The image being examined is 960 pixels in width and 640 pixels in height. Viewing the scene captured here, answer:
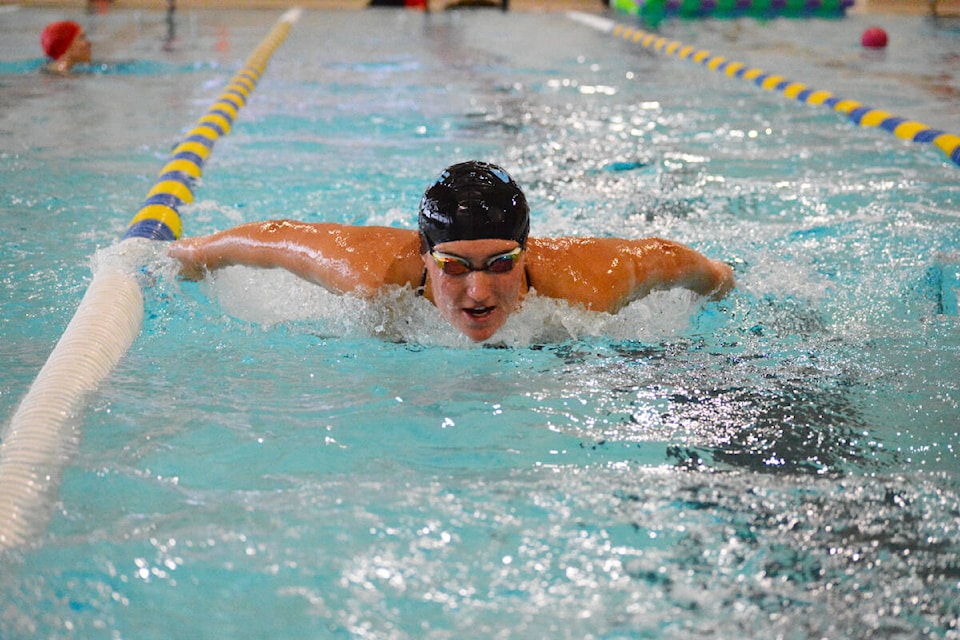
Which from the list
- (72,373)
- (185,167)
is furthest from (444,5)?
(72,373)

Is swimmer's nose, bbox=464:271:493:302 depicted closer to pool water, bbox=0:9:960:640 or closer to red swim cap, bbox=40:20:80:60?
pool water, bbox=0:9:960:640

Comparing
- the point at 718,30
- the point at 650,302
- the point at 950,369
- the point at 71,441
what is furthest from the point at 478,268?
the point at 718,30

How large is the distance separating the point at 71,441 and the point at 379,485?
29.6 inches

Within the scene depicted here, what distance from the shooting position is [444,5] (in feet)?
54.7

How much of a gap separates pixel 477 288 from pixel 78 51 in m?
7.03

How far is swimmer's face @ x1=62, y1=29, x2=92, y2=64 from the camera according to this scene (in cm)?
834

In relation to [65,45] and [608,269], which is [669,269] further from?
[65,45]

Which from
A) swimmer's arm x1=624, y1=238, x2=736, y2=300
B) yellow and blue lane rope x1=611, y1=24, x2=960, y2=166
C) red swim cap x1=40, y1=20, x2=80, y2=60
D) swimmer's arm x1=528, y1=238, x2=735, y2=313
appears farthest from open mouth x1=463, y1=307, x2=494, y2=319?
red swim cap x1=40, y1=20, x2=80, y2=60

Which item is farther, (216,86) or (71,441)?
(216,86)

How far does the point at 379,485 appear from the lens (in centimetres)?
214

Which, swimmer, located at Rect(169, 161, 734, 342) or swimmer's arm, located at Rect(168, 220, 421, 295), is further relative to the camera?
swimmer's arm, located at Rect(168, 220, 421, 295)

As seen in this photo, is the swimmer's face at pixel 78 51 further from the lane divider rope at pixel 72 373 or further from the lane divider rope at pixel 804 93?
the lane divider rope at pixel 804 93

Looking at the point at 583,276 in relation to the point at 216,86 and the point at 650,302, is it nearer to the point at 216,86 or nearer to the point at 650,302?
the point at 650,302

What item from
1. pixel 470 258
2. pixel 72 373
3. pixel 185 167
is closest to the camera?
pixel 72 373
